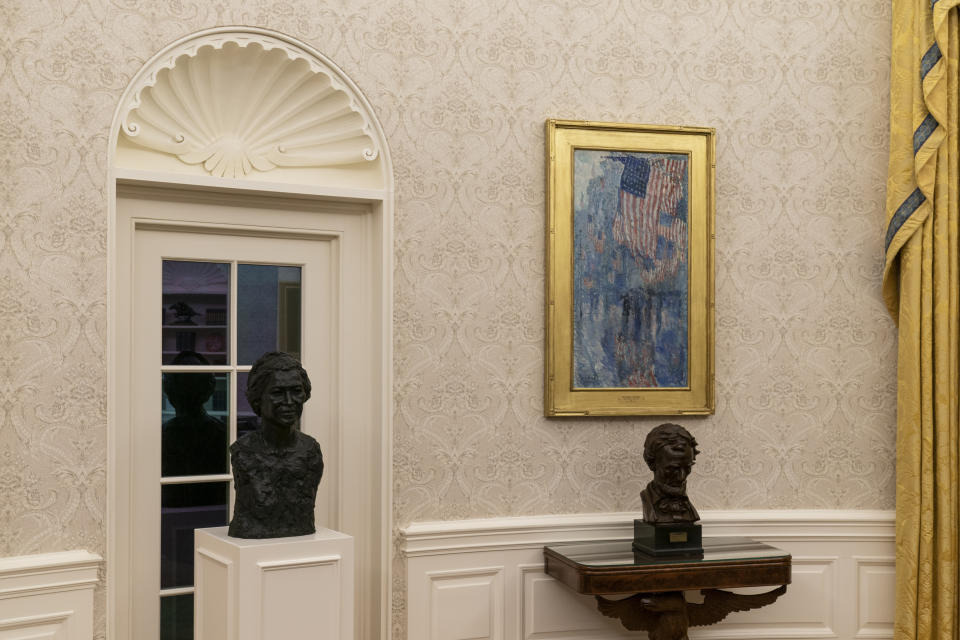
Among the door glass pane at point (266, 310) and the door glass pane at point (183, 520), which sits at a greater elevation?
the door glass pane at point (266, 310)

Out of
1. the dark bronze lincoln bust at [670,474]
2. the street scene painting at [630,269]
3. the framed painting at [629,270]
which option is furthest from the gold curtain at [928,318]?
the dark bronze lincoln bust at [670,474]

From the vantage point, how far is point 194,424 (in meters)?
3.89

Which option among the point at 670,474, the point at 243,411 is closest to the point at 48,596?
the point at 243,411

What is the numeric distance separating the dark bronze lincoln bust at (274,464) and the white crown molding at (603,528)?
67cm

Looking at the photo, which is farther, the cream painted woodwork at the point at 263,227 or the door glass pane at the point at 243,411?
the door glass pane at the point at 243,411

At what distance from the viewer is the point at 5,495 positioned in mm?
3365

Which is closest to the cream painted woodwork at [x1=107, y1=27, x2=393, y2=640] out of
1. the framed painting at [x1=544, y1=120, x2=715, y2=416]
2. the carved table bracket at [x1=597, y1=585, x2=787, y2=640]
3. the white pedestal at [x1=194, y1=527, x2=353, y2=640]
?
the white pedestal at [x1=194, y1=527, x2=353, y2=640]

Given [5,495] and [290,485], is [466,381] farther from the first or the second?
[5,495]

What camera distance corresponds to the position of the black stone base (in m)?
3.87

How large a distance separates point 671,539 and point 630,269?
3.67 feet

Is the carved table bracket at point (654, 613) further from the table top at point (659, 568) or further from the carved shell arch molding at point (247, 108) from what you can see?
the carved shell arch molding at point (247, 108)

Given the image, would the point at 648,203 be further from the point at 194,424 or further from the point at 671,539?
the point at 194,424

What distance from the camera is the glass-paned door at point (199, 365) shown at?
12.4 feet

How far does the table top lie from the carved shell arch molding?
69.6 inches
